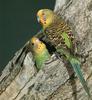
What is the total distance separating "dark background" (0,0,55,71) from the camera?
6.91 feet

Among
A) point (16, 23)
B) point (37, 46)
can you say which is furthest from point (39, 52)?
point (16, 23)

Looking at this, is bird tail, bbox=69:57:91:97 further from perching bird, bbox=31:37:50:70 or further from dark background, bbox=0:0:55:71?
dark background, bbox=0:0:55:71

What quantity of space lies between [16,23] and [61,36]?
83 cm

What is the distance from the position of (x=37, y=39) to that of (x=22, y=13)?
779mm

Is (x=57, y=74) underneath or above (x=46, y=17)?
underneath

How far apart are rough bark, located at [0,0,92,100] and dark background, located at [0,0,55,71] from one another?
74 cm

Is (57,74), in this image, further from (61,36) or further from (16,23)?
(16,23)

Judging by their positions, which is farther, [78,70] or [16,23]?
[16,23]

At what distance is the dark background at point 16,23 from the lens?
6.91 ft

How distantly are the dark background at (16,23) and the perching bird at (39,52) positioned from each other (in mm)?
759

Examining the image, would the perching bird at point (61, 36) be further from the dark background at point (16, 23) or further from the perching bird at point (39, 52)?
the dark background at point (16, 23)

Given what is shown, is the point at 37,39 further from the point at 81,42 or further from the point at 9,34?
the point at 9,34

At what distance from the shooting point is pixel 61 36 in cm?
130

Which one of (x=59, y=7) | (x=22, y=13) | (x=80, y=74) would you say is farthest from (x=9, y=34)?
(x=80, y=74)
